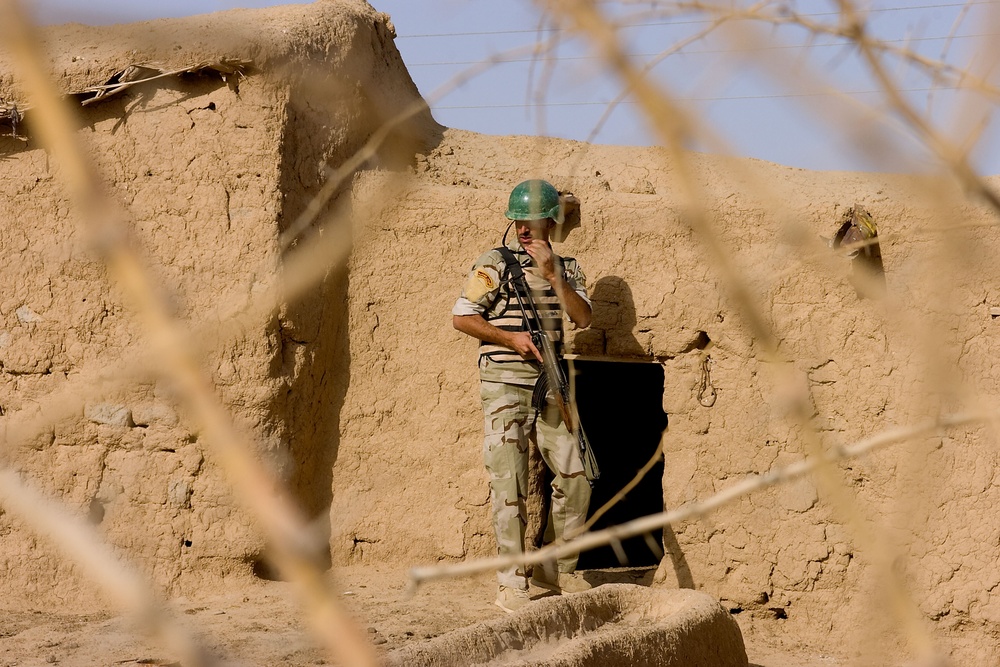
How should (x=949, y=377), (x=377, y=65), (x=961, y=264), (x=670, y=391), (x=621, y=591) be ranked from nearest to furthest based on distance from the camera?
(x=949, y=377) < (x=961, y=264) < (x=621, y=591) < (x=670, y=391) < (x=377, y=65)

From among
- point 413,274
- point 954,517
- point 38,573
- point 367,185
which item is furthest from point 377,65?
point 954,517

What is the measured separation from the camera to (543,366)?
4.47 m

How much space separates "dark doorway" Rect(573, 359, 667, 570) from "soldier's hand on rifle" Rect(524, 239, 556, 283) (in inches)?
→ 104

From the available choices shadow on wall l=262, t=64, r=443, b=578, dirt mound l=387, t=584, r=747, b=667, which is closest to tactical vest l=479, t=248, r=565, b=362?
shadow on wall l=262, t=64, r=443, b=578

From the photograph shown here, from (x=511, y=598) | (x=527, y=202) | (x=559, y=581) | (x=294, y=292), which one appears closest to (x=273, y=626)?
(x=511, y=598)

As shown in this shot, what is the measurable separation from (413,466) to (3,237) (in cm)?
201

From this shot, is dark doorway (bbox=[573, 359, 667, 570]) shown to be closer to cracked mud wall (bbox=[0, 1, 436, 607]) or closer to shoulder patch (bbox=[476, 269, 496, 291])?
shoulder patch (bbox=[476, 269, 496, 291])

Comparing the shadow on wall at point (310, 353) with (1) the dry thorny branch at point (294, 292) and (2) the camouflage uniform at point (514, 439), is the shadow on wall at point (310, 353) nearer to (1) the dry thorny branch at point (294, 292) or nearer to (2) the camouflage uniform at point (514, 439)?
(2) the camouflage uniform at point (514, 439)

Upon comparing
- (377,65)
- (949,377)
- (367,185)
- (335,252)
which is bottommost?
(949,377)

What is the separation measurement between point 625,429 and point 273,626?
383 centimetres

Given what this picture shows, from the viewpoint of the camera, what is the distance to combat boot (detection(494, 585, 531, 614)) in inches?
173

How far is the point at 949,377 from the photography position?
789 millimetres

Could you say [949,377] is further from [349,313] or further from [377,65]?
[377,65]

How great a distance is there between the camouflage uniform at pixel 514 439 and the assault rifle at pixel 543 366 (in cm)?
3
